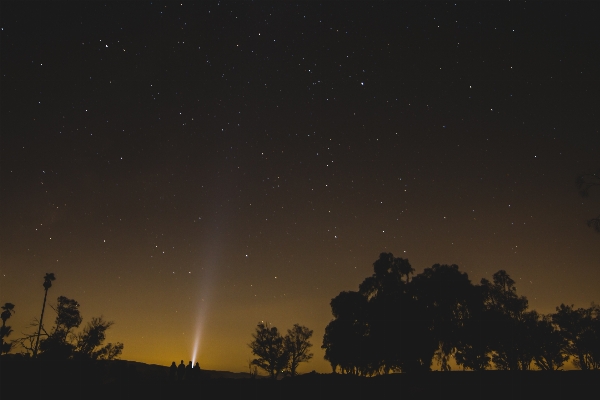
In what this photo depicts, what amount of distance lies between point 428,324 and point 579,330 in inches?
859

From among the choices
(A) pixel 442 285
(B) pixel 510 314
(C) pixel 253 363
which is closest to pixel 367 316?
(A) pixel 442 285

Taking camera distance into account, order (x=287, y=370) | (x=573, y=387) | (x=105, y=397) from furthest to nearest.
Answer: (x=287, y=370) < (x=105, y=397) < (x=573, y=387)

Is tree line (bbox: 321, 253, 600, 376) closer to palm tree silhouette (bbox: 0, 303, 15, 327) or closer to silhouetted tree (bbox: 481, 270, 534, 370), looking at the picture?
silhouetted tree (bbox: 481, 270, 534, 370)

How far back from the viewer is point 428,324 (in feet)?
121

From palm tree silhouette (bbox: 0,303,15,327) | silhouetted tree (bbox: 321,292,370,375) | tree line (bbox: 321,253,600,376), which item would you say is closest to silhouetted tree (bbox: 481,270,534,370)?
tree line (bbox: 321,253,600,376)

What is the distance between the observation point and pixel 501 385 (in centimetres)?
1800

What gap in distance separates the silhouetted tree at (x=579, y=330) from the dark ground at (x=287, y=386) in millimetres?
33575

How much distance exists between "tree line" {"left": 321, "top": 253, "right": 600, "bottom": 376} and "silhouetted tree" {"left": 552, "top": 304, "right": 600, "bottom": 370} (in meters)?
1.16

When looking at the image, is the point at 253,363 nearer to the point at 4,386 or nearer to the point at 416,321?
the point at 416,321

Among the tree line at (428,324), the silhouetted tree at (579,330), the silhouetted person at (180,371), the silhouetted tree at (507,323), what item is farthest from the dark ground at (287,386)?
the silhouetted tree at (579,330)

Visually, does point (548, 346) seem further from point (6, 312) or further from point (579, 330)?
point (6, 312)

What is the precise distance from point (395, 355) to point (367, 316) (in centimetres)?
391

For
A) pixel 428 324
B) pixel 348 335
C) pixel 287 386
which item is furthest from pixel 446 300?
pixel 287 386

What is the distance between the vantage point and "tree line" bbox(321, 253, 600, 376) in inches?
1425
